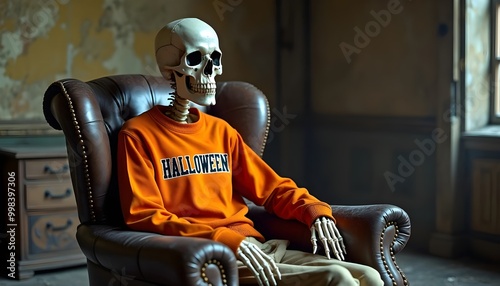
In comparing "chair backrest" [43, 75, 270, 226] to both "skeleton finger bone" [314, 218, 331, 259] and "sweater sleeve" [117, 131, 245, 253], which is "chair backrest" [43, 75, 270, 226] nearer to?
"sweater sleeve" [117, 131, 245, 253]

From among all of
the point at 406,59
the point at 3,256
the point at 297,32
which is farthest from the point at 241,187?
the point at 297,32

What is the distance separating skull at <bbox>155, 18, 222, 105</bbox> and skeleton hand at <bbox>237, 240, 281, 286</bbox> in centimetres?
62

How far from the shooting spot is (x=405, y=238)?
98.0 inches

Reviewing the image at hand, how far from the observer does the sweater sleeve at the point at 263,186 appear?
259 centimetres

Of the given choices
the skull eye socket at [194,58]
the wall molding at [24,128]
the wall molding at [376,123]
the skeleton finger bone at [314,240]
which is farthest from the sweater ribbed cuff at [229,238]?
the wall molding at [376,123]

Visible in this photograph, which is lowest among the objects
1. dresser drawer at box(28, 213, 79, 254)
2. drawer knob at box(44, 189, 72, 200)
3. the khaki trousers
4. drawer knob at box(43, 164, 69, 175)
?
dresser drawer at box(28, 213, 79, 254)

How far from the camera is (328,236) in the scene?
7.89ft

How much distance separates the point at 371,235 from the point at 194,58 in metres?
0.86

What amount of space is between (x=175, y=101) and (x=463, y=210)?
2349 millimetres

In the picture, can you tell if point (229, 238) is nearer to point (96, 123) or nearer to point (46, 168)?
point (96, 123)

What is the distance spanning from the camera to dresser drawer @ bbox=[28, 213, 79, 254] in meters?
3.91

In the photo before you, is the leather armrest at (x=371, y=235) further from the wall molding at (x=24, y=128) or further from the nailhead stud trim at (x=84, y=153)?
the wall molding at (x=24, y=128)

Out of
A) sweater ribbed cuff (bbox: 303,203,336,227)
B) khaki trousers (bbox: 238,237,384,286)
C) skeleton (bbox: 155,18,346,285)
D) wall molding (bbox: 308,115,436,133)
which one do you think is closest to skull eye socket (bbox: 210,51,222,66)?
skeleton (bbox: 155,18,346,285)

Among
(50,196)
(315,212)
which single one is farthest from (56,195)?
(315,212)
